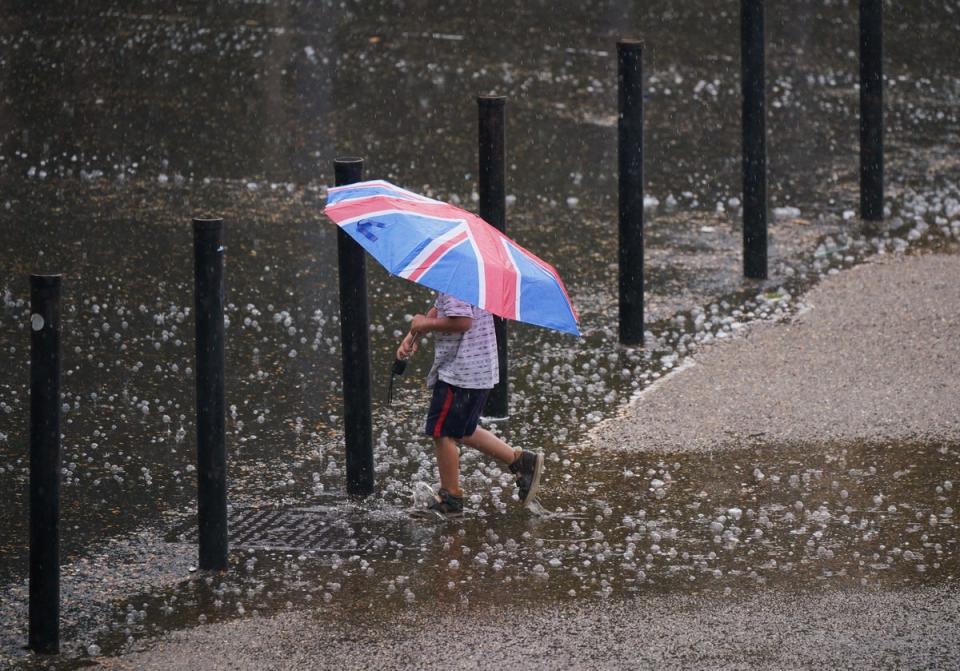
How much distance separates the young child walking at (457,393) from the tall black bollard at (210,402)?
0.91 metres

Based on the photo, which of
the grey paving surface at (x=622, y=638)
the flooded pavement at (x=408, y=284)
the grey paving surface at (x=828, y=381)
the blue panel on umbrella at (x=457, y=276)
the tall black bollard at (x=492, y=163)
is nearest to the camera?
the grey paving surface at (x=622, y=638)

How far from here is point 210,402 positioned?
6.12m

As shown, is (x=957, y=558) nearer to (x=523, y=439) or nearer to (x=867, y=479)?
(x=867, y=479)

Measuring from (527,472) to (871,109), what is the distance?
5.65 metres

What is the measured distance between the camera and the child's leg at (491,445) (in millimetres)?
6820

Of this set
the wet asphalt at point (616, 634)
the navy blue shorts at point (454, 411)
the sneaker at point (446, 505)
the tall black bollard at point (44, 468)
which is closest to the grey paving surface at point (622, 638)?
the wet asphalt at point (616, 634)

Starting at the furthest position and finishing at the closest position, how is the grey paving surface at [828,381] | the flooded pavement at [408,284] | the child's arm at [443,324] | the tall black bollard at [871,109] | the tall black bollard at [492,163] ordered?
the tall black bollard at [871,109] → the tall black bollard at [492,163] → the grey paving surface at [828,381] → the child's arm at [443,324] → the flooded pavement at [408,284]

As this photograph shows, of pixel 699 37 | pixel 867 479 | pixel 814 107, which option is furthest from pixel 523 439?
pixel 699 37

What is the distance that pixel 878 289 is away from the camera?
32.6 ft

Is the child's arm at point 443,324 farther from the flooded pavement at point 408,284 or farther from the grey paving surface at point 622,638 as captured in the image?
the grey paving surface at point 622,638

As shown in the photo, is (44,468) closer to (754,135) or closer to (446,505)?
(446,505)

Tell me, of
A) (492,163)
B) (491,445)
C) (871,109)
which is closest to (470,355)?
(491,445)

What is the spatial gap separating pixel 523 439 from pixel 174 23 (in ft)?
35.8

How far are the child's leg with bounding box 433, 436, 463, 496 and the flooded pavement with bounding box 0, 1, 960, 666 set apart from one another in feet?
0.74
